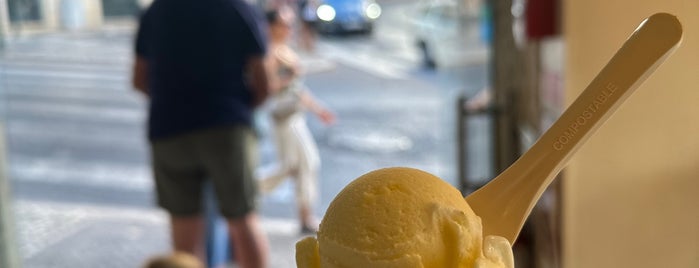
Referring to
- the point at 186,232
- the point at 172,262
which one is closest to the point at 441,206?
the point at 172,262

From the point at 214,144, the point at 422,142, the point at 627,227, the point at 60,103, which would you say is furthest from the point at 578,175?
the point at 60,103

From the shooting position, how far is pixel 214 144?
1736 millimetres

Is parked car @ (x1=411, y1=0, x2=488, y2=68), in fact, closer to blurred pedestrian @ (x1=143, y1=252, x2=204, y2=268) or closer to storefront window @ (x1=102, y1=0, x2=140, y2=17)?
blurred pedestrian @ (x1=143, y1=252, x2=204, y2=268)

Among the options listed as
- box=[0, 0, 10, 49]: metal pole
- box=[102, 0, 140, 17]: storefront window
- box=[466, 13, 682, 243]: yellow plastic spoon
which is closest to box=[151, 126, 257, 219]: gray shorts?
box=[0, 0, 10, 49]: metal pole

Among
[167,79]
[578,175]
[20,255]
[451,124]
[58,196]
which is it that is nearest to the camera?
[578,175]

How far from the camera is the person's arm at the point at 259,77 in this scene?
169 cm

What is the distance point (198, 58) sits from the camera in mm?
1680

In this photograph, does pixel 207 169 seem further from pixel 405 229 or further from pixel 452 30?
pixel 405 229

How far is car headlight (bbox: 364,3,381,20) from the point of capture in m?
2.98

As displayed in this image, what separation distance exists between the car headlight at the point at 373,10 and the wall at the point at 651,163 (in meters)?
2.49

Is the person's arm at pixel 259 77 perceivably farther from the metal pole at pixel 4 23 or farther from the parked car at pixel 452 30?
the metal pole at pixel 4 23

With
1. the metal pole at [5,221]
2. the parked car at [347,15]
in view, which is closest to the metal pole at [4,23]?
the metal pole at [5,221]

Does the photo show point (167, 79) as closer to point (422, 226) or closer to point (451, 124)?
point (451, 124)

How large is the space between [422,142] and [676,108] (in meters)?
2.71
